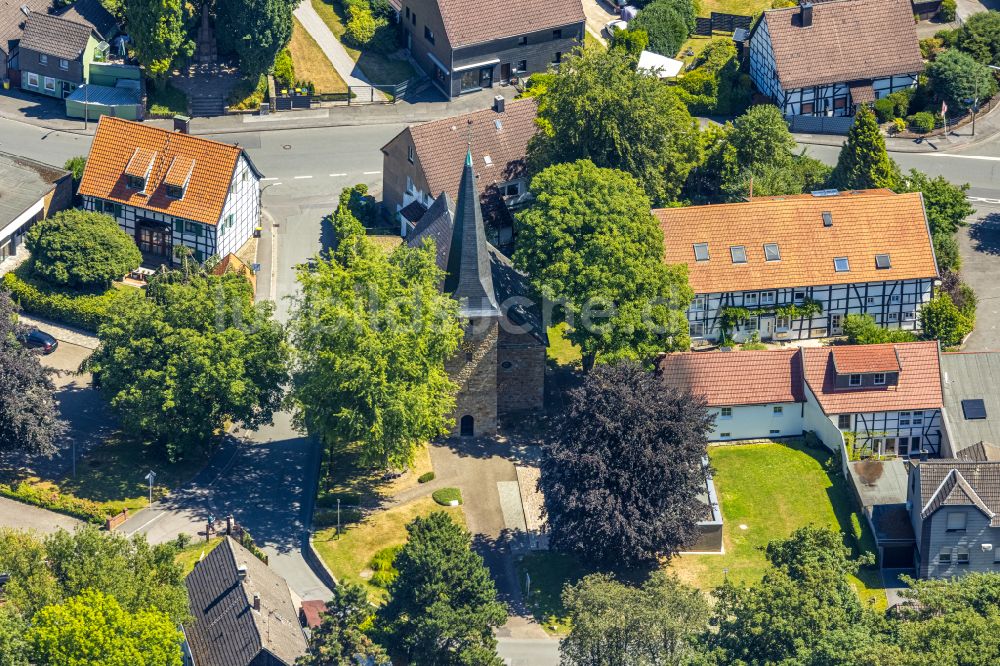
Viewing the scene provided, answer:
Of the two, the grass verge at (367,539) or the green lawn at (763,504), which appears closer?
the grass verge at (367,539)

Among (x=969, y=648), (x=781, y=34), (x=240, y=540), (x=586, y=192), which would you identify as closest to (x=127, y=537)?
(x=240, y=540)

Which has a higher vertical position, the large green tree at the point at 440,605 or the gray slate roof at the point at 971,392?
the gray slate roof at the point at 971,392

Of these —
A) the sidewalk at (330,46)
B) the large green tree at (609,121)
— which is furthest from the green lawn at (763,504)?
the sidewalk at (330,46)

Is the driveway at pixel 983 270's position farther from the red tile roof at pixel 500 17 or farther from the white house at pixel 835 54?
the red tile roof at pixel 500 17

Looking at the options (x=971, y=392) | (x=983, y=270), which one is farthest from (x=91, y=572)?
(x=983, y=270)

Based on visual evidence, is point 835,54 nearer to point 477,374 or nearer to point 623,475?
point 477,374

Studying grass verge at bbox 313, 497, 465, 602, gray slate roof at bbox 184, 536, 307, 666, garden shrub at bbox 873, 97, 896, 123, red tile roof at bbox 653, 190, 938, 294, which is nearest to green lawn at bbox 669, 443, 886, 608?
red tile roof at bbox 653, 190, 938, 294

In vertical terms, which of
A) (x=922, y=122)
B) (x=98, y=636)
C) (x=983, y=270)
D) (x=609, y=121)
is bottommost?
(x=98, y=636)
